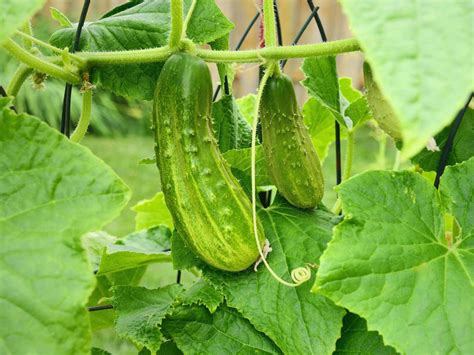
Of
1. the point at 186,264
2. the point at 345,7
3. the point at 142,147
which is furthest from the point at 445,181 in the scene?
the point at 142,147

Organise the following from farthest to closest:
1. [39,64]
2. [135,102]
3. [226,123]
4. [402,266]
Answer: [135,102] → [226,123] → [39,64] → [402,266]

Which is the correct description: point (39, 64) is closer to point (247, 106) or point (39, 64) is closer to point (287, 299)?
point (287, 299)

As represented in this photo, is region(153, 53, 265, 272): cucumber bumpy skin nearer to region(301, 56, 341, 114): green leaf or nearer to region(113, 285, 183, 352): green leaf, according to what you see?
region(113, 285, 183, 352): green leaf

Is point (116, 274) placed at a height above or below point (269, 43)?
below

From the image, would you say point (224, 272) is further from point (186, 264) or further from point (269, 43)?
point (269, 43)

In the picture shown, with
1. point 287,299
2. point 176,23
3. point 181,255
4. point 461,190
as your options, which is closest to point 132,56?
point 176,23

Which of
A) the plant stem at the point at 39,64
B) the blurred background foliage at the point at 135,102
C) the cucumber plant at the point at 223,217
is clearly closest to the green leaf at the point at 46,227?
the cucumber plant at the point at 223,217

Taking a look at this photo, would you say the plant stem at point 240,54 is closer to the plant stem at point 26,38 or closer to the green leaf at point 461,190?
the plant stem at point 26,38
